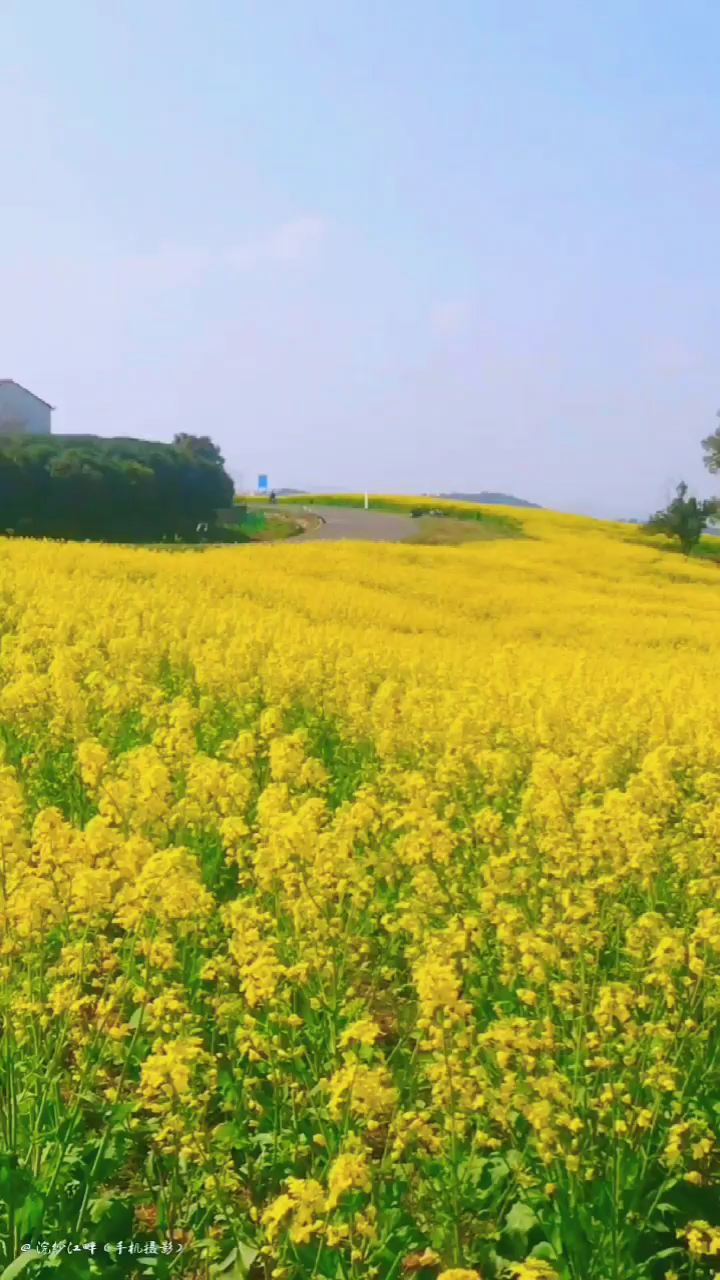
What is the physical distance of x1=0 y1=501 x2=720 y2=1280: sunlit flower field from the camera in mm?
3104

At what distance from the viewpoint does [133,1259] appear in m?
3.11

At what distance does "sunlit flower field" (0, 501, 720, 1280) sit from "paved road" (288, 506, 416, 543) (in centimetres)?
3735

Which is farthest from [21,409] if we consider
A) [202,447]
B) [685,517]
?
[685,517]

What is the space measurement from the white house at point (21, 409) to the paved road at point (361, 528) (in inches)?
879

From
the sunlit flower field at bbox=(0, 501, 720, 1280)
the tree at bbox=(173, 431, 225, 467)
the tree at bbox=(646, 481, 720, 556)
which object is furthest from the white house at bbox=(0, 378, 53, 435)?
the sunlit flower field at bbox=(0, 501, 720, 1280)

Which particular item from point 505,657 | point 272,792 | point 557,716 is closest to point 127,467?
point 505,657

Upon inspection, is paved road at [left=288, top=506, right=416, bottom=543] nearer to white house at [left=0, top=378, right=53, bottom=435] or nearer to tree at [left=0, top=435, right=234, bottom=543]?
tree at [left=0, top=435, right=234, bottom=543]

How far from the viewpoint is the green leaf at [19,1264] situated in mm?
2783

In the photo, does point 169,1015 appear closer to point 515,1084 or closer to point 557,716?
point 515,1084

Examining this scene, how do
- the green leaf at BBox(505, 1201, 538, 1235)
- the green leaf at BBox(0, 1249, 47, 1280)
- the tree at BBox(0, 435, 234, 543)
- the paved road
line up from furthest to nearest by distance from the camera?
the paved road
the tree at BBox(0, 435, 234, 543)
the green leaf at BBox(505, 1201, 538, 1235)
the green leaf at BBox(0, 1249, 47, 1280)

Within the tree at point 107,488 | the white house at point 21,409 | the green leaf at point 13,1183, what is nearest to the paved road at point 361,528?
the tree at point 107,488

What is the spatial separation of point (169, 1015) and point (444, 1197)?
0.94 meters

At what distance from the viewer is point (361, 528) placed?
51531mm

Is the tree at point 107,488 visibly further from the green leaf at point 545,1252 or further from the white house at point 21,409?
the green leaf at point 545,1252
